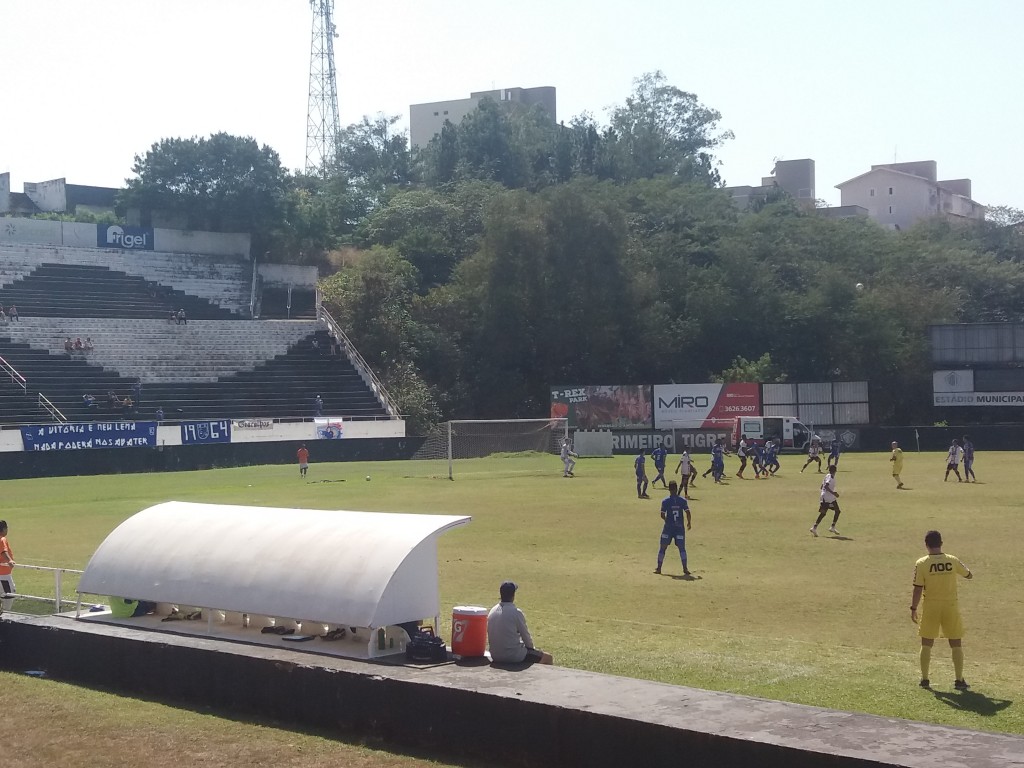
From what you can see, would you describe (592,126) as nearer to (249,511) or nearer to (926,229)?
(926,229)

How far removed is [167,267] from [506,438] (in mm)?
27230

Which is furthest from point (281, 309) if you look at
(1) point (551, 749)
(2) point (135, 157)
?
(1) point (551, 749)

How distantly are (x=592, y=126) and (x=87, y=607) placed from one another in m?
102

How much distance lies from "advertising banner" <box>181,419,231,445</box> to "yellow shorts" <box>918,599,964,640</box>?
45.2 m

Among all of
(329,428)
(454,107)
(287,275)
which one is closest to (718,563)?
(329,428)

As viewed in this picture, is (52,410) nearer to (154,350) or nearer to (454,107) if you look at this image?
(154,350)

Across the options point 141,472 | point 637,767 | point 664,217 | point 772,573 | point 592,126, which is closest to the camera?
point 637,767

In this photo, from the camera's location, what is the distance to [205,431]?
177 ft

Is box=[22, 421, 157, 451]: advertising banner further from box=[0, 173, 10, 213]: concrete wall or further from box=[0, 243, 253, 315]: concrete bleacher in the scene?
box=[0, 173, 10, 213]: concrete wall

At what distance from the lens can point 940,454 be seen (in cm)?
5803

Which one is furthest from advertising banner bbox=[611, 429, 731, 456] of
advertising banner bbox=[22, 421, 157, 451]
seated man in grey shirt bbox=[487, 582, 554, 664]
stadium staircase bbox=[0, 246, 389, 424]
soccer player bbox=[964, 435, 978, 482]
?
seated man in grey shirt bbox=[487, 582, 554, 664]

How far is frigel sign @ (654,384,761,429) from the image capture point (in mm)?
65062

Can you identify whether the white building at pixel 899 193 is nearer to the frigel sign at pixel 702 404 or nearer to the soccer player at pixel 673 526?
the frigel sign at pixel 702 404

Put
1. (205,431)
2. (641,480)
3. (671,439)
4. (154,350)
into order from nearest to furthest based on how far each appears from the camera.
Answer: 1. (641,480)
2. (205,431)
3. (154,350)
4. (671,439)
